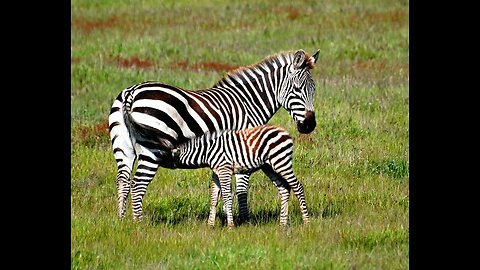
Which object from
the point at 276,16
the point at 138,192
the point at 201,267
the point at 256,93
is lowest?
the point at 201,267

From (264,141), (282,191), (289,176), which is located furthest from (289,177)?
(264,141)

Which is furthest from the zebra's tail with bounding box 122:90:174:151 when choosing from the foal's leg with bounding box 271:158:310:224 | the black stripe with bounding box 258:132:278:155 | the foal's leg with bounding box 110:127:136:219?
the foal's leg with bounding box 271:158:310:224

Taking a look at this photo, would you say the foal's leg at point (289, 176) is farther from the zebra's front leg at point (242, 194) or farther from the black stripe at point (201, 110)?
the black stripe at point (201, 110)

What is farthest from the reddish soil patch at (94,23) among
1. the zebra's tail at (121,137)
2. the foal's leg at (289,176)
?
the foal's leg at (289,176)

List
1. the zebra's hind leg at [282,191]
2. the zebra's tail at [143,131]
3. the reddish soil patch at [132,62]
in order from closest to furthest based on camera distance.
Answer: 1. the zebra's hind leg at [282,191]
2. the zebra's tail at [143,131]
3. the reddish soil patch at [132,62]

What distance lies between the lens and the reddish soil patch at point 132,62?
26719 millimetres

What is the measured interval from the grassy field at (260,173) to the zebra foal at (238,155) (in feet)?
1.43

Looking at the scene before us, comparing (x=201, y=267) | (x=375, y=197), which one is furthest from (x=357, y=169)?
(x=201, y=267)

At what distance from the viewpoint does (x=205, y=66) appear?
26.5 metres

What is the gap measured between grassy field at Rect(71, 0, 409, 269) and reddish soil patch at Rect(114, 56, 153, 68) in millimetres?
100

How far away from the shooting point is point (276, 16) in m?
34.9
